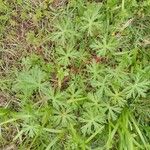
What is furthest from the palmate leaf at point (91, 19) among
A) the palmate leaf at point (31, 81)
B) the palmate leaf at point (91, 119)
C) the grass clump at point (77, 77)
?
the palmate leaf at point (91, 119)

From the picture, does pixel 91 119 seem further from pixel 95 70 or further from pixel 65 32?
pixel 65 32

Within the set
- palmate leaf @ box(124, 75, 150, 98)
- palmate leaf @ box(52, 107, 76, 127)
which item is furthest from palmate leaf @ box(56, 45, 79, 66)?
palmate leaf @ box(124, 75, 150, 98)

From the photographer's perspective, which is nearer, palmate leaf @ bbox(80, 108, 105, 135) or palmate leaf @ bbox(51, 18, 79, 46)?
palmate leaf @ bbox(80, 108, 105, 135)

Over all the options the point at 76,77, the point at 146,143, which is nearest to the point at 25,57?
the point at 76,77

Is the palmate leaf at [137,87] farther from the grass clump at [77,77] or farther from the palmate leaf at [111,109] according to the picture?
the palmate leaf at [111,109]

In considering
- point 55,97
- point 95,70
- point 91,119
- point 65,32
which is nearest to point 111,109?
point 91,119

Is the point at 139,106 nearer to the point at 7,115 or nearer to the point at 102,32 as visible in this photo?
the point at 102,32

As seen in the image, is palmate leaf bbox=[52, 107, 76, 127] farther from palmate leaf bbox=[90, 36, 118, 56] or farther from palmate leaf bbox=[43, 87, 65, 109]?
palmate leaf bbox=[90, 36, 118, 56]
